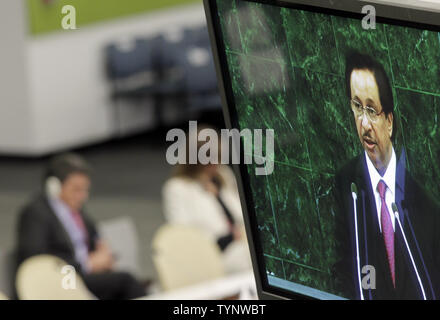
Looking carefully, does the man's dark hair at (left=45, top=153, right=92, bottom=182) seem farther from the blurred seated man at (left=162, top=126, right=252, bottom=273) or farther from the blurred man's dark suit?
the blurred seated man at (left=162, top=126, right=252, bottom=273)

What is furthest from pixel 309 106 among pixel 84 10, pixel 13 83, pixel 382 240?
pixel 84 10

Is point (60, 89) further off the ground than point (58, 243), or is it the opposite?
point (60, 89)

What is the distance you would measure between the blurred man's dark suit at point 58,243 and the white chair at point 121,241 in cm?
12

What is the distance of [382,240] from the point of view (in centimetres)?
144

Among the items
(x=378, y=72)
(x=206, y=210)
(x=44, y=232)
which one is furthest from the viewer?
(x=206, y=210)

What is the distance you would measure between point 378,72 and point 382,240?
25cm

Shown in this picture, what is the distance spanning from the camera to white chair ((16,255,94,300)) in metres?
4.18

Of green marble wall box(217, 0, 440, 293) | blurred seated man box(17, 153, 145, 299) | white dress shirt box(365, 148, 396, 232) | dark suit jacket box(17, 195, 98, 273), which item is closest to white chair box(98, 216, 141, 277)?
blurred seated man box(17, 153, 145, 299)

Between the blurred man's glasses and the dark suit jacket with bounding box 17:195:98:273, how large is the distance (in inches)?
139

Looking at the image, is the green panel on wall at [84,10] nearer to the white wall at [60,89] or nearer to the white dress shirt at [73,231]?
the white wall at [60,89]

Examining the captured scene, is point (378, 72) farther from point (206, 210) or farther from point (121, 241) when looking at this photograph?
point (206, 210)

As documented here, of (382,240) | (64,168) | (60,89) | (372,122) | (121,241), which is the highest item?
(60,89)

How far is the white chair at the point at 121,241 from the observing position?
523 centimetres

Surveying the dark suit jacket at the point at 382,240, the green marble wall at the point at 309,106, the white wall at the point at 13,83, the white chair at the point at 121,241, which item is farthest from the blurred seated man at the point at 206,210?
the white wall at the point at 13,83
